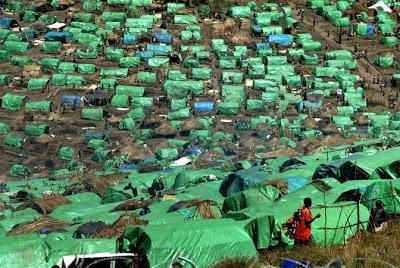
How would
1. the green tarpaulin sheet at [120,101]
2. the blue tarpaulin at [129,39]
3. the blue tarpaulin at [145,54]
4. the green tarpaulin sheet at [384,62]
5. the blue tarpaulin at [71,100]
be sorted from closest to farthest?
the green tarpaulin sheet at [120,101] → the blue tarpaulin at [71,100] → the blue tarpaulin at [145,54] → the green tarpaulin sheet at [384,62] → the blue tarpaulin at [129,39]

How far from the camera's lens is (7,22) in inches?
3105

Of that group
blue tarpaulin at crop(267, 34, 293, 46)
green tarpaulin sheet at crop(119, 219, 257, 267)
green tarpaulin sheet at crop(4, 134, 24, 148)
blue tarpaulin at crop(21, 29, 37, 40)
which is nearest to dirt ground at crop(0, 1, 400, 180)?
green tarpaulin sheet at crop(4, 134, 24, 148)

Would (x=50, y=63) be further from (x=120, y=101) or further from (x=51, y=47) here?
(x=120, y=101)

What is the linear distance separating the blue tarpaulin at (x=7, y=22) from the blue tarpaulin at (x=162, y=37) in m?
13.5

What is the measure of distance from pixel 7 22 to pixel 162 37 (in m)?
15.1

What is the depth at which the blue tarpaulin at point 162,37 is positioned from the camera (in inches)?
2928

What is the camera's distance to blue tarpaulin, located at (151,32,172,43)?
74.4 m

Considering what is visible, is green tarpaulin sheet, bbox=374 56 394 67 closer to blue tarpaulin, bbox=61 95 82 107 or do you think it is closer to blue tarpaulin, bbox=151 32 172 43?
blue tarpaulin, bbox=151 32 172 43

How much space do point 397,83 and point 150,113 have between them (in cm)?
2016

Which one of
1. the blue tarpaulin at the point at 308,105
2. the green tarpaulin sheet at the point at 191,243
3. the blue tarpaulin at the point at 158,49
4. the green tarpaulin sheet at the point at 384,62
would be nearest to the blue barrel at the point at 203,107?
the blue tarpaulin at the point at 308,105

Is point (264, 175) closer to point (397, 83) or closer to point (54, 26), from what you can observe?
point (397, 83)

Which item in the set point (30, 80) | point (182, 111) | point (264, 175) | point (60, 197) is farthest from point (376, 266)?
point (30, 80)

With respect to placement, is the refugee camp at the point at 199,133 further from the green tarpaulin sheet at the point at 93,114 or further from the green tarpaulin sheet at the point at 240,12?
the green tarpaulin sheet at the point at 93,114

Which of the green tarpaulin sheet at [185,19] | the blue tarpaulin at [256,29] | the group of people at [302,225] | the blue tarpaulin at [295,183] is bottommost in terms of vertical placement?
the blue tarpaulin at [256,29]
